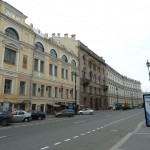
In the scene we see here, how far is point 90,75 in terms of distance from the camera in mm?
72938

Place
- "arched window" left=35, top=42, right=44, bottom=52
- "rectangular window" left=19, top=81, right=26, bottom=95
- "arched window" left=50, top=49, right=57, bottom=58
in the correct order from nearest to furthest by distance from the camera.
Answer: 1. "rectangular window" left=19, top=81, right=26, bottom=95
2. "arched window" left=35, top=42, right=44, bottom=52
3. "arched window" left=50, top=49, right=57, bottom=58

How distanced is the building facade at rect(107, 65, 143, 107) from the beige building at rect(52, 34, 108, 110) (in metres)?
8.15

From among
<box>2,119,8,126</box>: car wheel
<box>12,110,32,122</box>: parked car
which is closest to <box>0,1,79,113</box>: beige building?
<box>12,110,32,122</box>: parked car

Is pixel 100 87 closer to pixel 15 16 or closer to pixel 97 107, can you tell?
pixel 97 107

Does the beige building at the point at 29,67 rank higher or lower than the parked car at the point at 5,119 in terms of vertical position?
higher

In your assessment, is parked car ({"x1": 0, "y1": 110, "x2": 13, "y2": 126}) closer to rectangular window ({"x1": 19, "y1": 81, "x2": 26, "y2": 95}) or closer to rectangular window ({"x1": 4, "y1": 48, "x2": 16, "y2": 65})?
rectangular window ({"x1": 4, "y1": 48, "x2": 16, "y2": 65})

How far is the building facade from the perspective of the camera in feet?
311

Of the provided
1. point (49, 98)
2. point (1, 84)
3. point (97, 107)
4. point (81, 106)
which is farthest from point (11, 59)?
point (97, 107)

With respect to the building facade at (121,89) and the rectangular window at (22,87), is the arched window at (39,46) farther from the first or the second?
the building facade at (121,89)

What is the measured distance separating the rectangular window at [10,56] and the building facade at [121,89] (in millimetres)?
57637

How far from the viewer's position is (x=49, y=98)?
158ft

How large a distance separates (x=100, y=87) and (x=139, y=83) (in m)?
76.2

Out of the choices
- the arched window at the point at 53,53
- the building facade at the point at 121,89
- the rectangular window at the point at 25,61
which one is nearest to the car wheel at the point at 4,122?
the rectangular window at the point at 25,61

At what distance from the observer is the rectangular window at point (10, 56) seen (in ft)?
122
